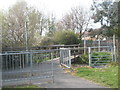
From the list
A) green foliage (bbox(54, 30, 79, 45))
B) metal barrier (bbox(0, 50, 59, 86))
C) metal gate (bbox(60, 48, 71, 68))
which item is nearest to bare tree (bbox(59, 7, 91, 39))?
green foliage (bbox(54, 30, 79, 45))

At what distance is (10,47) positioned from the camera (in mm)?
11188

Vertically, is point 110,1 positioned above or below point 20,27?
above

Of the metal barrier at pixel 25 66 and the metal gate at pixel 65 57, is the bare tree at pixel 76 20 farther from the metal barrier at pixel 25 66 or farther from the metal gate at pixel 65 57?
the metal barrier at pixel 25 66

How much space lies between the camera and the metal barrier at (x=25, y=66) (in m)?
5.83

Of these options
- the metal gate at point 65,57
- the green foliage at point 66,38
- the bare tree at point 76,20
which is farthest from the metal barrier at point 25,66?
the bare tree at point 76,20

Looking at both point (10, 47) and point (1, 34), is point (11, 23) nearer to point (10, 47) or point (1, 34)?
point (1, 34)

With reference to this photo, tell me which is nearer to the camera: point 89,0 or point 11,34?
point 11,34

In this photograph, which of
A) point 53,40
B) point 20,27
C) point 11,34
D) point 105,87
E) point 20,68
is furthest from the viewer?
point 53,40

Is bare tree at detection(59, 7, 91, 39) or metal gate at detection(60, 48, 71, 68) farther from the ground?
bare tree at detection(59, 7, 91, 39)

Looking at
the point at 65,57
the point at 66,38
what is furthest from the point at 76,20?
the point at 65,57

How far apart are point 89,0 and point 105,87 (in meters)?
22.7

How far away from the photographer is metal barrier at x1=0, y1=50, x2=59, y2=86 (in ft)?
19.1

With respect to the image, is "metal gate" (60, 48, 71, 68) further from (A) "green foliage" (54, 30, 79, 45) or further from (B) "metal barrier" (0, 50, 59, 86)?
(A) "green foliage" (54, 30, 79, 45)

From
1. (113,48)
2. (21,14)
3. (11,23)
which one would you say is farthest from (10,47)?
(113,48)
